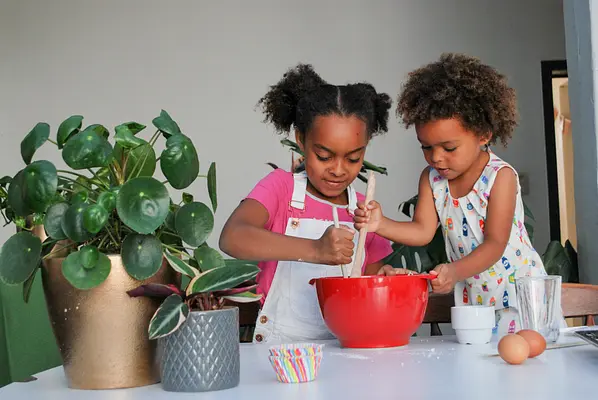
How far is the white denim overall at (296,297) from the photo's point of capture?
1569 millimetres

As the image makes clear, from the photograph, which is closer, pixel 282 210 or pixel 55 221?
pixel 55 221

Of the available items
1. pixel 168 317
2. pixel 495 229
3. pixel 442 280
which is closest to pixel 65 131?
pixel 168 317

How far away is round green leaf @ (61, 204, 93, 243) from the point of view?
2.68 feet

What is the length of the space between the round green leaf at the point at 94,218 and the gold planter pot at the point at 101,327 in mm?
67

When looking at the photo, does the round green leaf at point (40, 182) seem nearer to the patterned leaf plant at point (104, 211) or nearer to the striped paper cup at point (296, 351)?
the patterned leaf plant at point (104, 211)

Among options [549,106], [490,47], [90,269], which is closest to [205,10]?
[490,47]

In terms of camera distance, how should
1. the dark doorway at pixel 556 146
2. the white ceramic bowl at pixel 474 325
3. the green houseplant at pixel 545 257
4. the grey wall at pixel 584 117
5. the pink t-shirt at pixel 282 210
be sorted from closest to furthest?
the white ceramic bowl at pixel 474 325 < the pink t-shirt at pixel 282 210 < the grey wall at pixel 584 117 < the green houseplant at pixel 545 257 < the dark doorway at pixel 556 146

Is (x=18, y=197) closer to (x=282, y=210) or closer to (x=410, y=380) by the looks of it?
(x=410, y=380)

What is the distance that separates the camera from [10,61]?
362 cm

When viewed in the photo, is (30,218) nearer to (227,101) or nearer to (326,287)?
(326,287)

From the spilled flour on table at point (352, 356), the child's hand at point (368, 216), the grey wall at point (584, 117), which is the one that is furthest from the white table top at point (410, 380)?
the grey wall at point (584, 117)

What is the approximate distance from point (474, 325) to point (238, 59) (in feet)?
8.48

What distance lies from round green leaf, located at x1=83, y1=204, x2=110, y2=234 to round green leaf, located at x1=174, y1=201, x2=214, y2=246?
3.8 inches

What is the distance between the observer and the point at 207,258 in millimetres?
902
